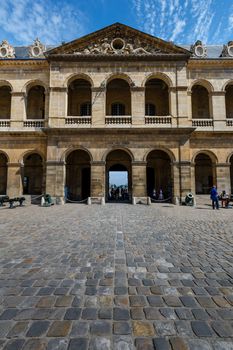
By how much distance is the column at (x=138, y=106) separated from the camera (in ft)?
54.8

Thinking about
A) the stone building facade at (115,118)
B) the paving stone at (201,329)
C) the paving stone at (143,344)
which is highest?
the stone building facade at (115,118)

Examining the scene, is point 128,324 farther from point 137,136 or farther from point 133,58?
point 133,58

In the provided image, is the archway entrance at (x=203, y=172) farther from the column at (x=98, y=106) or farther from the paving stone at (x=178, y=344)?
the paving stone at (x=178, y=344)

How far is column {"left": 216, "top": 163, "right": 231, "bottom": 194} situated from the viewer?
→ 17109 millimetres

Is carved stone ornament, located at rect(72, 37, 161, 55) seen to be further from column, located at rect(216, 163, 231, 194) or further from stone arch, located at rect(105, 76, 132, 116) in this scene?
column, located at rect(216, 163, 231, 194)

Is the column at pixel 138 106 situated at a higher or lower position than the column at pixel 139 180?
higher

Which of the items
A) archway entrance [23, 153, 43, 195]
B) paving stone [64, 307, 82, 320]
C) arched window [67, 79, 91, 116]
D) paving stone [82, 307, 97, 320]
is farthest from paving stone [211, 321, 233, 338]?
arched window [67, 79, 91, 116]

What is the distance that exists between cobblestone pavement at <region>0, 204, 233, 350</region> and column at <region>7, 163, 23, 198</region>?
1275cm

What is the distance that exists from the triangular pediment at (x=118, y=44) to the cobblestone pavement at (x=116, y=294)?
16.7m

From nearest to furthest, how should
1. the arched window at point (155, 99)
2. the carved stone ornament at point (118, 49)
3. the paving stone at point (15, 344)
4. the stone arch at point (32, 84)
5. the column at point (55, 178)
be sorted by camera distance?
the paving stone at point (15, 344)
the column at point (55, 178)
the carved stone ornament at point (118, 49)
the stone arch at point (32, 84)
the arched window at point (155, 99)

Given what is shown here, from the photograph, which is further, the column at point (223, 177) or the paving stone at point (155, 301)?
the column at point (223, 177)

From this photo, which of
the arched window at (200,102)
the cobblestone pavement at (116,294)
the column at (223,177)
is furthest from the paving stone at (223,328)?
the arched window at (200,102)

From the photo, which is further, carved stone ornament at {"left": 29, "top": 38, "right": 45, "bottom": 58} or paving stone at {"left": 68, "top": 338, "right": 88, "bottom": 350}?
carved stone ornament at {"left": 29, "top": 38, "right": 45, "bottom": 58}

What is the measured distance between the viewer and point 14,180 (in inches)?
674
